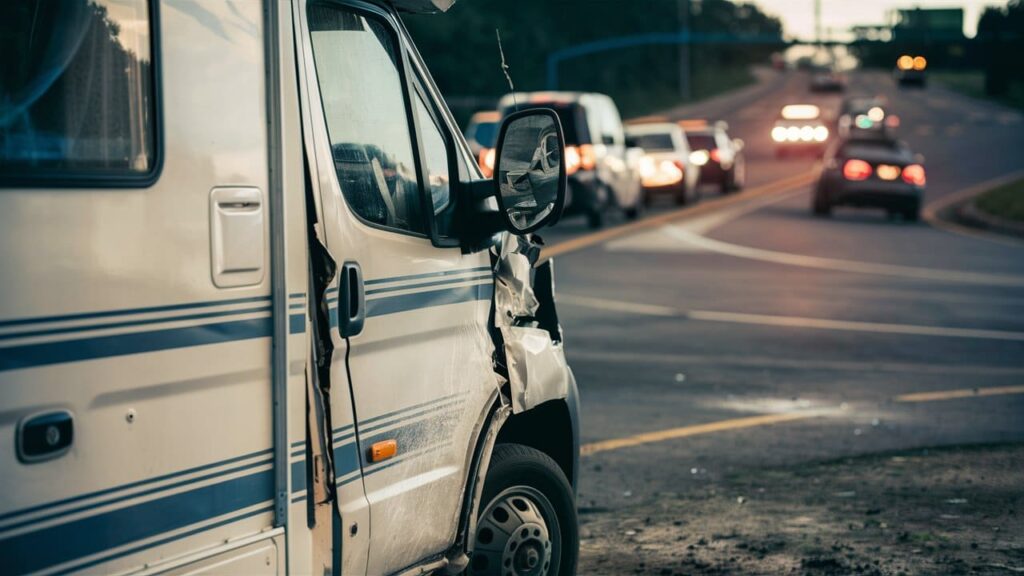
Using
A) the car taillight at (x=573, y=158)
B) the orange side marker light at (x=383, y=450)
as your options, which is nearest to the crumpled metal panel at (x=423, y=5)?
the orange side marker light at (x=383, y=450)

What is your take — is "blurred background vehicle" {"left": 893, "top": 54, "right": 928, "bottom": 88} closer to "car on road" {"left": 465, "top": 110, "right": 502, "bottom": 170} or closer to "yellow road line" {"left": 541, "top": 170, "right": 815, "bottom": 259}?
"yellow road line" {"left": 541, "top": 170, "right": 815, "bottom": 259}

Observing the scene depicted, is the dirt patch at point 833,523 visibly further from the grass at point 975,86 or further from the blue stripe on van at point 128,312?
the grass at point 975,86

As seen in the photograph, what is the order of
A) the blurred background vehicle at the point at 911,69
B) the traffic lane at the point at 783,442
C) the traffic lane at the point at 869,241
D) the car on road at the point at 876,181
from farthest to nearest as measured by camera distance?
the blurred background vehicle at the point at 911,69
the car on road at the point at 876,181
the traffic lane at the point at 869,241
the traffic lane at the point at 783,442

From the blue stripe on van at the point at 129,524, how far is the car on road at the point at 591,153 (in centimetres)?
1950

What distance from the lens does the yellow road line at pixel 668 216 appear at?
22.4m

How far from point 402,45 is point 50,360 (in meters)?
1.72

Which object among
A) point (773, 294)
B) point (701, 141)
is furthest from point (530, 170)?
point (701, 141)

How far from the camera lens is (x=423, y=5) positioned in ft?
14.6

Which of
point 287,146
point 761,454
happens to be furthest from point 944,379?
point 287,146

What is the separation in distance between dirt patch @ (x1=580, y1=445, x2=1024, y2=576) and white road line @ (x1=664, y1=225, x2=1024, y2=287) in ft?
35.8

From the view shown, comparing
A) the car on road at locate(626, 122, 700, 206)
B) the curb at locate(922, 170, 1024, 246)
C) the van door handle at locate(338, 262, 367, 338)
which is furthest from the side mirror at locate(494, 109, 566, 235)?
the car on road at locate(626, 122, 700, 206)

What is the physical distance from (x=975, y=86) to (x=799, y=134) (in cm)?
7008

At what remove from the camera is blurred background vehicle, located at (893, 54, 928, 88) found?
309 feet

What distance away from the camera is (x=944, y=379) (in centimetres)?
1117
